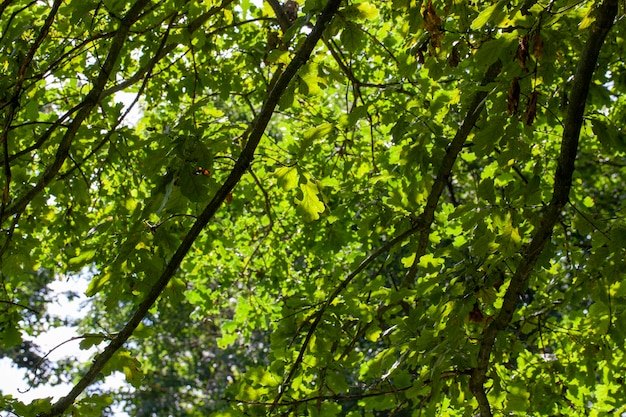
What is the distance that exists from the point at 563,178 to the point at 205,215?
3.73 feet

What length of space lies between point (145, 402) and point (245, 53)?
11.3m

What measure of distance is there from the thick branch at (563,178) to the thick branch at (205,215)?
0.73 meters

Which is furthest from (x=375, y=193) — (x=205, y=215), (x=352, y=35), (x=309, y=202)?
(x=205, y=215)

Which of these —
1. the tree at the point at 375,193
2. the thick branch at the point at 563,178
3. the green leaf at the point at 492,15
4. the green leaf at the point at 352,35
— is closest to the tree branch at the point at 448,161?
the tree at the point at 375,193

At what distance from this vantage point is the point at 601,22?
1897 mm

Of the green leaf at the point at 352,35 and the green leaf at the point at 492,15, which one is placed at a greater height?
the green leaf at the point at 352,35

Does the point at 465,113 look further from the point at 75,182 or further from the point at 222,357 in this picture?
the point at 222,357

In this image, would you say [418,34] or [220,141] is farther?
[418,34]

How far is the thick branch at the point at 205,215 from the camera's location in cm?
211

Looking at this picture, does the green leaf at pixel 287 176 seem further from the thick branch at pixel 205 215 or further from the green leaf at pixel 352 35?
the green leaf at pixel 352 35

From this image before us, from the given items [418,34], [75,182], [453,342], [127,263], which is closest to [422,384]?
[453,342]

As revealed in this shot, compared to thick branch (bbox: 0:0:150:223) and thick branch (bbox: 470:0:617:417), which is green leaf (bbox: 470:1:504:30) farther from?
thick branch (bbox: 0:0:150:223)

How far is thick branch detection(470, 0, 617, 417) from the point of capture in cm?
192

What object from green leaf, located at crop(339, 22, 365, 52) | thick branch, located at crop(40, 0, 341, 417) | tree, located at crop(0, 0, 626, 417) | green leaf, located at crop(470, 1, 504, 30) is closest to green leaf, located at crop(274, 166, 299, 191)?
tree, located at crop(0, 0, 626, 417)
